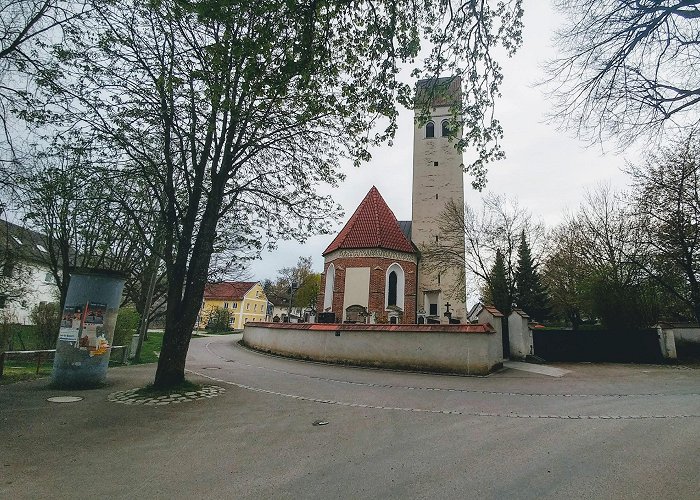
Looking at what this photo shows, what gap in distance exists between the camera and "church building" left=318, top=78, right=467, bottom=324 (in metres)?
26.7

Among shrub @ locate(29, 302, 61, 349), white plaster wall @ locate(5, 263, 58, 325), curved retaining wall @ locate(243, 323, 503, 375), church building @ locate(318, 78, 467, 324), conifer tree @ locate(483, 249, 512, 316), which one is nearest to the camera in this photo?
curved retaining wall @ locate(243, 323, 503, 375)

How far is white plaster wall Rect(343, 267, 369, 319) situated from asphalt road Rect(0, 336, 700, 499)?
1715 centimetres

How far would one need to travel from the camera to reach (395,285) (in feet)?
91.2

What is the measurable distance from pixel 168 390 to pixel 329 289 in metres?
20.5

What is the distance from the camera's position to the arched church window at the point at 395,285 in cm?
2731

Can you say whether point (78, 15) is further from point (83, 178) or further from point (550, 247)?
point (550, 247)

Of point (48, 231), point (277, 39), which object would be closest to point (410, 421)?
point (277, 39)

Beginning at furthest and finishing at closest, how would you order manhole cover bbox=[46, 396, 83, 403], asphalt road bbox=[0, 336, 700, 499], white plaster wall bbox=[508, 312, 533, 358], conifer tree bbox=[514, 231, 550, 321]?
conifer tree bbox=[514, 231, 550, 321] < white plaster wall bbox=[508, 312, 533, 358] < manhole cover bbox=[46, 396, 83, 403] < asphalt road bbox=[0, 336, 700, 499]

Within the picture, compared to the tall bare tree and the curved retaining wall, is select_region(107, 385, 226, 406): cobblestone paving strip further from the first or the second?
the tall bare tree

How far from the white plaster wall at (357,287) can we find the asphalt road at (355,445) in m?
17.1

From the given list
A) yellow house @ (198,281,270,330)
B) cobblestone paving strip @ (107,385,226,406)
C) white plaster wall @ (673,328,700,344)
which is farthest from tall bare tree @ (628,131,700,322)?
yellow house @ (198,281,270,330)

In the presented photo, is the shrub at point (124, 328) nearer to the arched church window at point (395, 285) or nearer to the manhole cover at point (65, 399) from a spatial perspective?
the manhole cover at point (65, 399)

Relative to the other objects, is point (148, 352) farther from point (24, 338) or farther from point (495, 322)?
point (495, 322)

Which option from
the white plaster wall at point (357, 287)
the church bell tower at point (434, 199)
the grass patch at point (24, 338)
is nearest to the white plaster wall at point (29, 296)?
the grass patch at point (24, 338)
